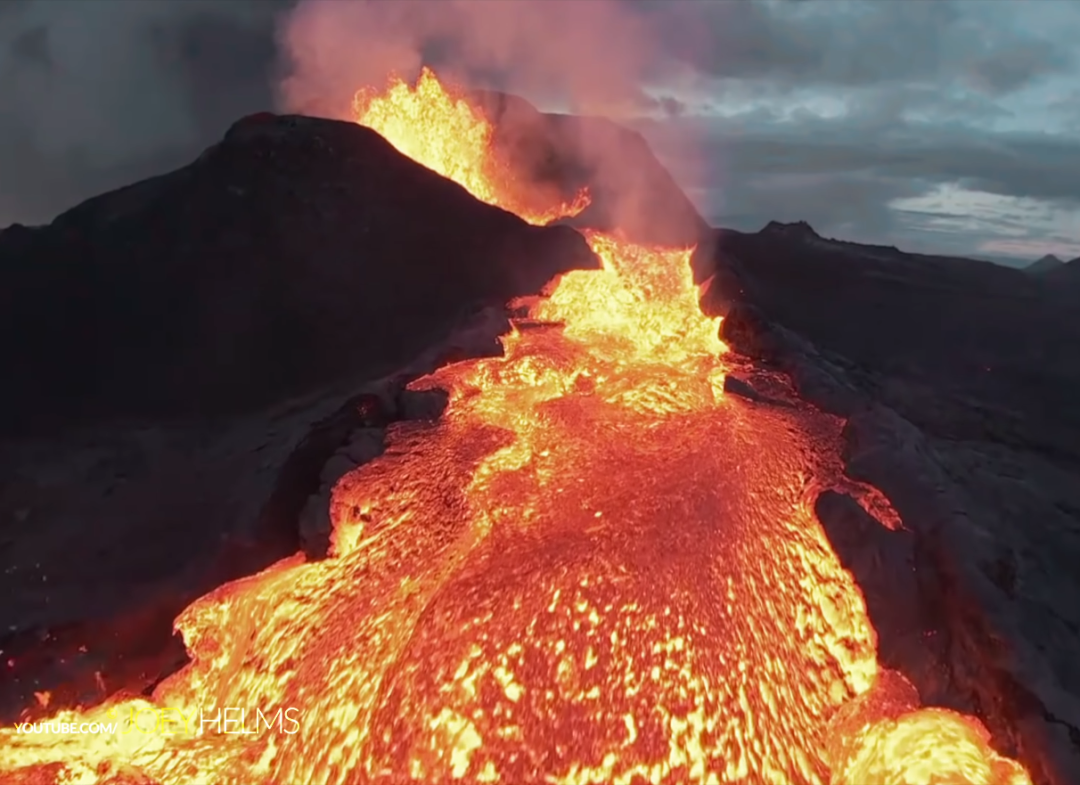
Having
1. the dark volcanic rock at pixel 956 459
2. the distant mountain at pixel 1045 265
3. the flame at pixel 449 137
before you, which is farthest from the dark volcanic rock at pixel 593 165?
the distant mountain at pixel 1045 265

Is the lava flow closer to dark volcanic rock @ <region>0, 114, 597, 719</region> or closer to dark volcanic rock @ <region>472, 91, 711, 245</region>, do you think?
dark volcanic rock @ <region>0, 114, 597, 719</region>

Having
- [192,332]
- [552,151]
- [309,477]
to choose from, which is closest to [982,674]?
[309,477]

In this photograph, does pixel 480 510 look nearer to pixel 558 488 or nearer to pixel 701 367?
pixel 558 488

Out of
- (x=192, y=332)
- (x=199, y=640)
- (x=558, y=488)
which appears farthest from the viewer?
(x=192, y=332)

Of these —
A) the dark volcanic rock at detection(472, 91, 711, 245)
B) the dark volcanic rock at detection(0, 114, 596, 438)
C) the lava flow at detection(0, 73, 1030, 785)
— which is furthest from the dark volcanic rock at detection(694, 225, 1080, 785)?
the dark volcanic rock at detection(0, 114, 596, 438)

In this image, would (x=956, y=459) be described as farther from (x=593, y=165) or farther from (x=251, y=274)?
(x=593, y=165)

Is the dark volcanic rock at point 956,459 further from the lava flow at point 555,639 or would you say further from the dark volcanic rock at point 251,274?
the dark volcanic rock at point 251,274
